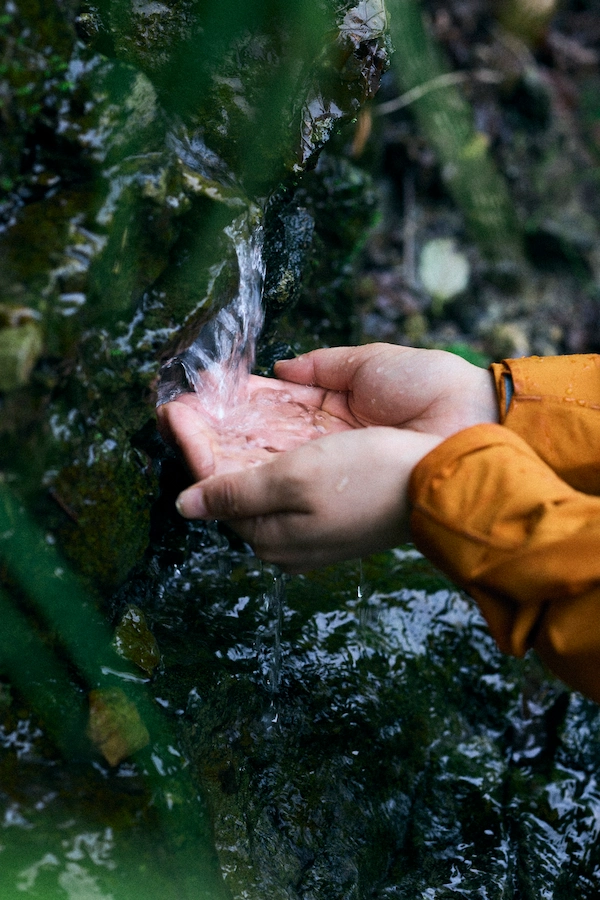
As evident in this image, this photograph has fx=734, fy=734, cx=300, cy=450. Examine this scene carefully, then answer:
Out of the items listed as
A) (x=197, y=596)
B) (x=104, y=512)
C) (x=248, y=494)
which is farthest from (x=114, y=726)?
(x=197, y=596)

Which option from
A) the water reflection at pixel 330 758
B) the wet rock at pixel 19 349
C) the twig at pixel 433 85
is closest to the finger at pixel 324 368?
the water reflection at pixel 330 758

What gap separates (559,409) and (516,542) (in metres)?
0.73

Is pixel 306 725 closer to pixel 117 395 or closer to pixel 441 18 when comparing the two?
pixel 117 395

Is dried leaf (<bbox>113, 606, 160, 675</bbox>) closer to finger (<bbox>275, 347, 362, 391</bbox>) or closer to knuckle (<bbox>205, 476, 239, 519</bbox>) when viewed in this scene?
knuckle (<bbox>205, 476, 239, 519</bbox>)

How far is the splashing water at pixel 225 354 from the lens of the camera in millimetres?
2352

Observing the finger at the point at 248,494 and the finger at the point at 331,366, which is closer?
the finger at the point at 248,494

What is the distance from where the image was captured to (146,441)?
7.22ft

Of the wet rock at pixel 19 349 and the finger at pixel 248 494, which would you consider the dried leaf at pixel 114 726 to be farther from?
the wet rock at pixel 19 349

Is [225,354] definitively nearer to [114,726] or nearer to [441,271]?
[114,726]

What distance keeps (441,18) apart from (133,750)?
5.79 metres

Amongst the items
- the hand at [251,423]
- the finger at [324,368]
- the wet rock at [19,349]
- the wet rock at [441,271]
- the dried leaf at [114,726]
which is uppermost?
the wet rock at [441,271]

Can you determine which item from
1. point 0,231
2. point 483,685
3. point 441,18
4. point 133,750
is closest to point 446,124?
point 441,18

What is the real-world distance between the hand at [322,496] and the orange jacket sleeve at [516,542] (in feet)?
0.35

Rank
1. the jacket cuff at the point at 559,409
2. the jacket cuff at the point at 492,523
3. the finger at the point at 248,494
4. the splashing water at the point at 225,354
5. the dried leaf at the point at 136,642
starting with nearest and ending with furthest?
1. the jacket cuff at the point at 492,523
2. the finger at the point at 248,494
3. the dried leaf at the point at 136,642
4. the jacket cuff at the point at 559,409
5. the splashing water at the point at 225,354
